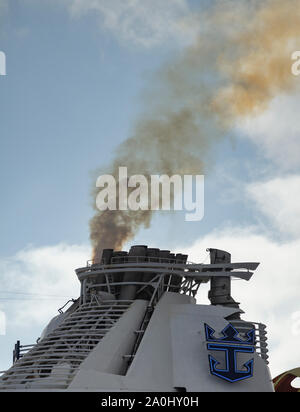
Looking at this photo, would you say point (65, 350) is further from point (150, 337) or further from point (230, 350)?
point (230, 350)

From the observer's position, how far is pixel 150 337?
5838 cm

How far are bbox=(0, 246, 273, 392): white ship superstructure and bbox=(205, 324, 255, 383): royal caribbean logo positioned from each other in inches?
3.2

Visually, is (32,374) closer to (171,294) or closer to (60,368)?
(60,368)

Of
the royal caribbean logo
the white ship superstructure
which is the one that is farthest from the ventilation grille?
the royal caribbean logo

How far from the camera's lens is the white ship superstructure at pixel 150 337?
2144 inches

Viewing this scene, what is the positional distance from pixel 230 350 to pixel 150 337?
6603 millimetres

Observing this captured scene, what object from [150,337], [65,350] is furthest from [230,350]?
[65,350]

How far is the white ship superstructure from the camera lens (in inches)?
2144

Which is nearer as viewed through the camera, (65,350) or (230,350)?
(65,350)

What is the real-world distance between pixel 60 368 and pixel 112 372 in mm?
5337

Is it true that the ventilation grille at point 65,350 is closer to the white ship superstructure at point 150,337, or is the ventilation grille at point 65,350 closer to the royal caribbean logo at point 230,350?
the white ship superstructure at point 150,337
